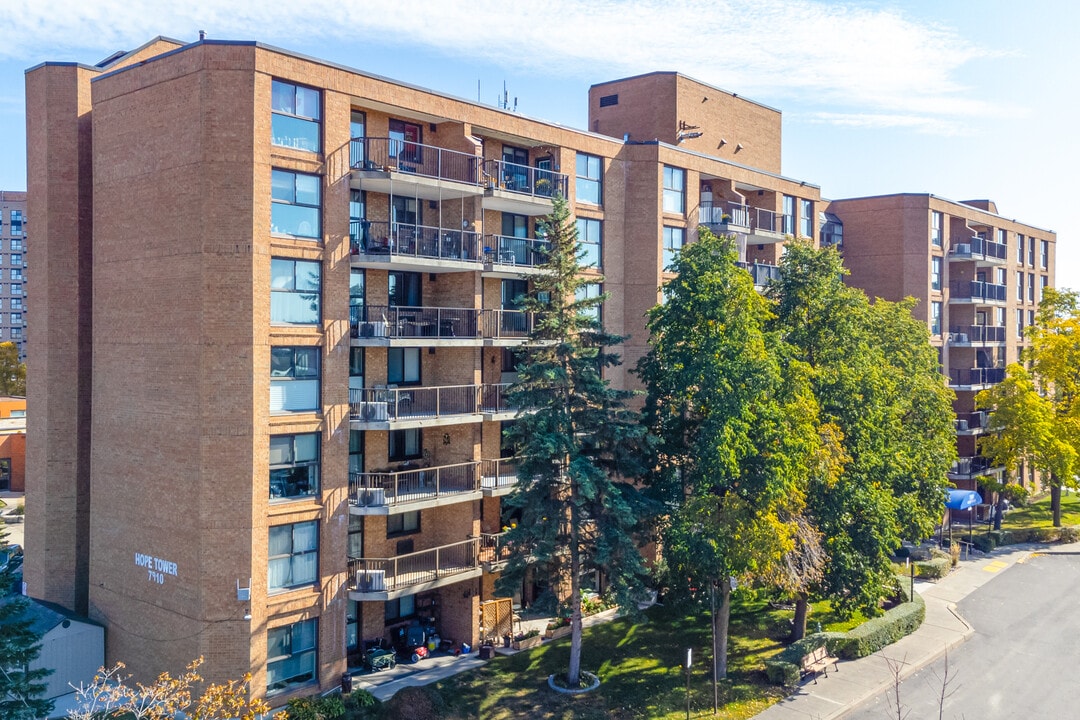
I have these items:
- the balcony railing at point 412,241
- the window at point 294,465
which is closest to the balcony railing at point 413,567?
the window at point 294,465

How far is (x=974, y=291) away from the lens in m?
54.2

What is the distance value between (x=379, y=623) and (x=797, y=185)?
29.2m

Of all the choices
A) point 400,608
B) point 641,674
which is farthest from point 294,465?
point 641,674

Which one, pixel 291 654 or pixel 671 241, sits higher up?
pixel 671 241

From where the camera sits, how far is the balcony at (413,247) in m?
25.4

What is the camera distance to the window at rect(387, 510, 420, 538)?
27594mm

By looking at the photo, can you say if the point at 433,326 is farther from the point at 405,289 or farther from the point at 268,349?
the point at 268,349

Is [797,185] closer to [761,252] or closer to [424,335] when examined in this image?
[761,252]

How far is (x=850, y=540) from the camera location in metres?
27.1

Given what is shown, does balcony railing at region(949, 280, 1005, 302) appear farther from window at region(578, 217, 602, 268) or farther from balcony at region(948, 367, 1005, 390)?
window at region(578, 217, 602, 268)

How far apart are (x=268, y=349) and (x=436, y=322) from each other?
667 centimetres

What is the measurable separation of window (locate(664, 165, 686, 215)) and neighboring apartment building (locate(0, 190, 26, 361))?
101716 mm

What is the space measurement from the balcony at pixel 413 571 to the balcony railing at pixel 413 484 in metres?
1.63

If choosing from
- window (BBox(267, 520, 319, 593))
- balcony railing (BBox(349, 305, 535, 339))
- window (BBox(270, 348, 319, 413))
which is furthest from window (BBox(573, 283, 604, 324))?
window (BBox(267, 520, 319, 593))
